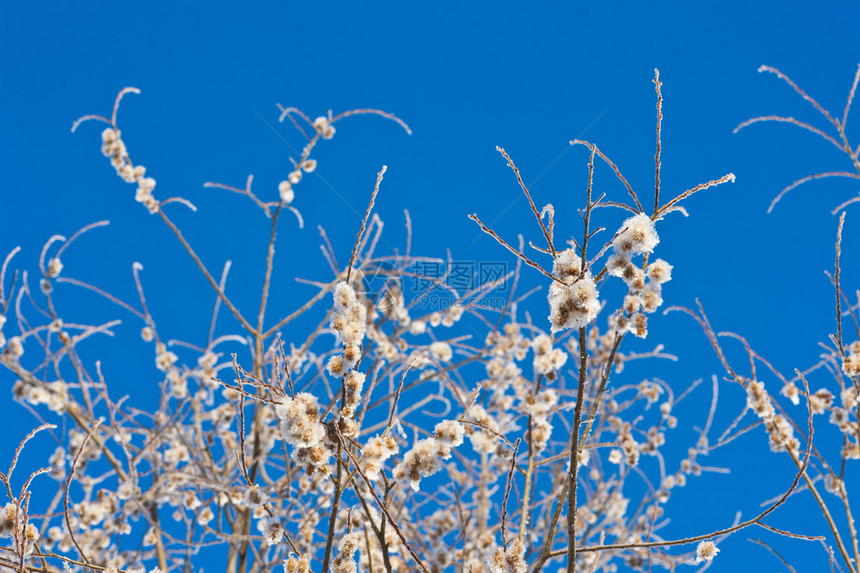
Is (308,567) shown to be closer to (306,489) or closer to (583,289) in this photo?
(583,289)

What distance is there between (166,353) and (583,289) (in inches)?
140

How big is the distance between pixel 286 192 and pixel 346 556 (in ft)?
8.20

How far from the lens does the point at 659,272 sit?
197 cm

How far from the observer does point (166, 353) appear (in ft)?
13.9

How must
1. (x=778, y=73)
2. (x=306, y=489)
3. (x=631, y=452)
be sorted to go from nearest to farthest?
(x=778, y=73), (x=306, y=489), (x=631, y=452)

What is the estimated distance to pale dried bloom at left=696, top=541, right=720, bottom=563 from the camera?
192cm

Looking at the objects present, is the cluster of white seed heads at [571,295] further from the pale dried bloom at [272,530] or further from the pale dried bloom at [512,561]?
the pale dried bloom at [272,530]

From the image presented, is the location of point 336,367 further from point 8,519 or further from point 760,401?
point 760,401

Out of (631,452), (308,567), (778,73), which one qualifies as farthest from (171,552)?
(778,73)

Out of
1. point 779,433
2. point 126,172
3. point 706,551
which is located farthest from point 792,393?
point 126,172

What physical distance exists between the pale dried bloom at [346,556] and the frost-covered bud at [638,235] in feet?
4.02

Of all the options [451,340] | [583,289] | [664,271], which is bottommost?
[583,289]

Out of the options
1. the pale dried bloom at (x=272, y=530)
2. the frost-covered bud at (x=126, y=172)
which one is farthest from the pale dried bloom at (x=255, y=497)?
the frost-covered bud at (x=126, y=172)

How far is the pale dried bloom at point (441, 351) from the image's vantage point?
3.98 metres
